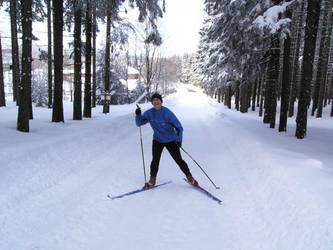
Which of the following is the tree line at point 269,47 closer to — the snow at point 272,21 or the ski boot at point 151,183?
the snow at point 272,21

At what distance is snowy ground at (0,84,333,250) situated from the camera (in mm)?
5000

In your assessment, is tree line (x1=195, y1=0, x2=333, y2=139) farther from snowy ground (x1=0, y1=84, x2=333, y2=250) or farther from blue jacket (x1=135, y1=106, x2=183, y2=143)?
blue jacket (x1=135, y1=106, x2=183, y2=143)

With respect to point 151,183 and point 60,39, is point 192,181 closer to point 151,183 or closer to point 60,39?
point 151,183

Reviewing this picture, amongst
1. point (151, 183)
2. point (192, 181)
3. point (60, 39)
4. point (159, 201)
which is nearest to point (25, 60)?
point (60, 39)

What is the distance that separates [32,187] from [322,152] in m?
7.83

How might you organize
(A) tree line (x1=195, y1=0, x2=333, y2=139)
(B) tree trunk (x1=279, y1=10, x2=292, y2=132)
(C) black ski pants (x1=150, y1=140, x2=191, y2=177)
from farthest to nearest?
(B) tree trunk (x1=279, y1=10, x2=292, y2=132)
(A) tree line (x1=195, y1=0, x2=333, y2=139)
(C) black ski pants (x1=150, y1=140, x2=191, y2=177)

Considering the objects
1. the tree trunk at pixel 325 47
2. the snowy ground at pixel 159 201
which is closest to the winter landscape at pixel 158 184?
the snowy ground at pixel 159 201

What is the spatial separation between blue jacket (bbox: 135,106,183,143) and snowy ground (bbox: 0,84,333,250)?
41.2 inches

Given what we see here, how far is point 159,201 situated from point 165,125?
1631 millimetres

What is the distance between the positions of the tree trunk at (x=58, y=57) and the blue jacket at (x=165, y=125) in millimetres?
8466

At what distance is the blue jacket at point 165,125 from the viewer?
25.0 feet

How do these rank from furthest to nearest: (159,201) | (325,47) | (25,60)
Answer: (325,47)
(25,60)
(159,201)

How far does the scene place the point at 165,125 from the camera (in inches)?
302

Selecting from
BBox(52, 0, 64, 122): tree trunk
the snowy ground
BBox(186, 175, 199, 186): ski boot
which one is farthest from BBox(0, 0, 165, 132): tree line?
BBox(186, 175, 199, 186): ski boot
